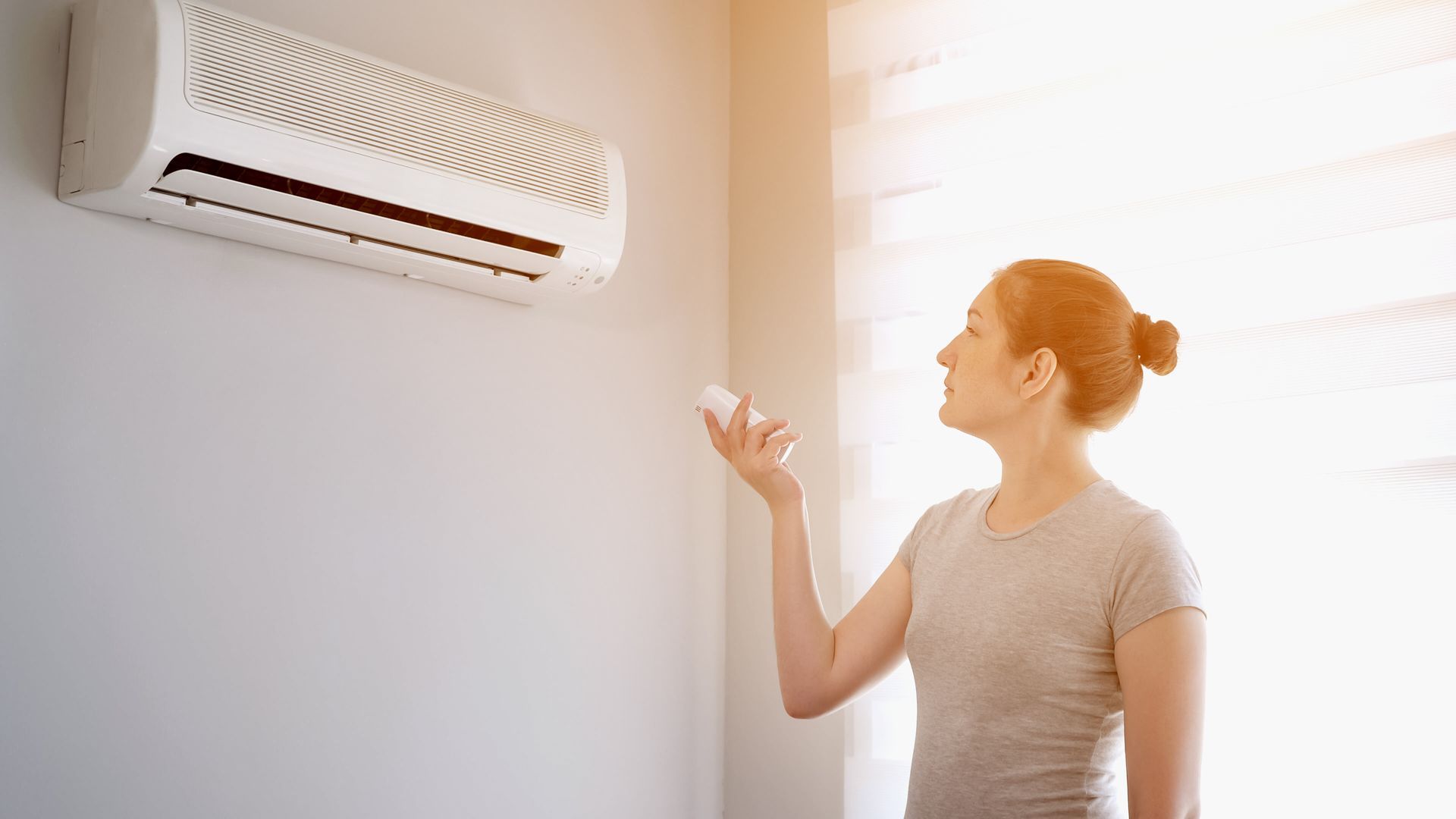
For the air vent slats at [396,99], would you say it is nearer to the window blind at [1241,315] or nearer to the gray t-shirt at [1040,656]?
the window blind at [1241,315]

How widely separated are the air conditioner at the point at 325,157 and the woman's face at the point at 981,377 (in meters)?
0.62

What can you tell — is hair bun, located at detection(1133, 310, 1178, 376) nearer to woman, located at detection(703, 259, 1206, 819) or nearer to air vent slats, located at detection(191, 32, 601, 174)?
woman, located at detection(703, 259, 1206, 819)

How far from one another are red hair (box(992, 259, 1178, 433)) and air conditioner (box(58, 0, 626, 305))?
27.9 inches

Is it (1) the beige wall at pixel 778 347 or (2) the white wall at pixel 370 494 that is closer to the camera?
(2) the white wall at pixel 370 494

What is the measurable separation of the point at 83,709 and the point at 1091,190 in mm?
1719

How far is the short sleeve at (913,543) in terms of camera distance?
4.82 ft

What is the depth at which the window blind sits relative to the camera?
4.80ft

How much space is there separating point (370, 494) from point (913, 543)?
84 centimetres

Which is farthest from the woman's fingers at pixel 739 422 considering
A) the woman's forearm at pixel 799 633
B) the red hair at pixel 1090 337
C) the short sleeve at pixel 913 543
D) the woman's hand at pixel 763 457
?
the red hair at pixel 1090 337

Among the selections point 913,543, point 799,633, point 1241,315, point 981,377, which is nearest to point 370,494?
point 799,633

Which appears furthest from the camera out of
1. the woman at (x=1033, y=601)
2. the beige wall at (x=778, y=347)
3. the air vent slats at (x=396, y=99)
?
the beige wall at (x=778, y=347)

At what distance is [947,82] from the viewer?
6.51ft

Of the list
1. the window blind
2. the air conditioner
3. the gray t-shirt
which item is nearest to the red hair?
the gray t-shirt

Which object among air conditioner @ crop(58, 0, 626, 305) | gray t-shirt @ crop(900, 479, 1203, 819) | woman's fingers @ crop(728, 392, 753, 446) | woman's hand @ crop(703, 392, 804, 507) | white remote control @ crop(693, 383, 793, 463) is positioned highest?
air conditioner @ crop(58, 0, 626, 305)
